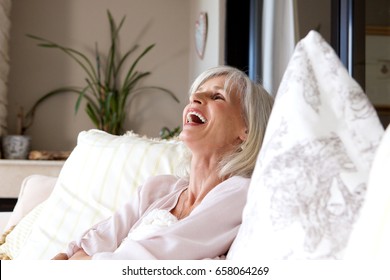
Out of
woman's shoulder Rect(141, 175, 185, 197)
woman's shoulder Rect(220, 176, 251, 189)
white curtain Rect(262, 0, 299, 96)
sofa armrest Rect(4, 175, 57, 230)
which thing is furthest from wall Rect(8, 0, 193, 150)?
woman's shoulder Rect(220, 176, 251, 189)

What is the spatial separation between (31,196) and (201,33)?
2437 millimetres

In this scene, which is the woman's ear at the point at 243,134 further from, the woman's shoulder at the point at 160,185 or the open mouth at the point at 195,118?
the woman's shoulder at the point at 160,185

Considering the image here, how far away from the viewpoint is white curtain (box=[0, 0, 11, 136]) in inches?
177

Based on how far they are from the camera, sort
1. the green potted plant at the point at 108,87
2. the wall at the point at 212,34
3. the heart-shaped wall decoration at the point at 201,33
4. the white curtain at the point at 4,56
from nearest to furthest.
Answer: the wall at the point at 212,34, the heart-shaped wall decoration at the point at 201,33, the white curtain at the point at 4,56, the green potted plant at the point at 108,87

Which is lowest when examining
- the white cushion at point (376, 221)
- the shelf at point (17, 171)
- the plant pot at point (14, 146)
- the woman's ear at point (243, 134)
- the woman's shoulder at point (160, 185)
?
the shelf at point (17, 171)

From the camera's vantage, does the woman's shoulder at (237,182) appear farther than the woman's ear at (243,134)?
No

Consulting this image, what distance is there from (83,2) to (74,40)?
32 cm

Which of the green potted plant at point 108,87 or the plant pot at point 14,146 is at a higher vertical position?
the green potted plant at point 108,87

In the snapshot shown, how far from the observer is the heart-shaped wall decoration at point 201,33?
437 cm

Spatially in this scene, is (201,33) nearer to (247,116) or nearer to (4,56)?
(4,56)

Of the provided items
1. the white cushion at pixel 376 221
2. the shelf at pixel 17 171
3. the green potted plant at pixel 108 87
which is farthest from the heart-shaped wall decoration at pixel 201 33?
the white cushion at pixel 376 221

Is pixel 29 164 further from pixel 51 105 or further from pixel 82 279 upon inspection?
pixel 82 279

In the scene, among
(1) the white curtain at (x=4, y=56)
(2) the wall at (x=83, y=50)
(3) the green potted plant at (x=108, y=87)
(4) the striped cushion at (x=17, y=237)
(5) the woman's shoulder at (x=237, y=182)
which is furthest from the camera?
(2) the wall at (x=83, y=50)

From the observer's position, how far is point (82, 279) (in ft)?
2.38
